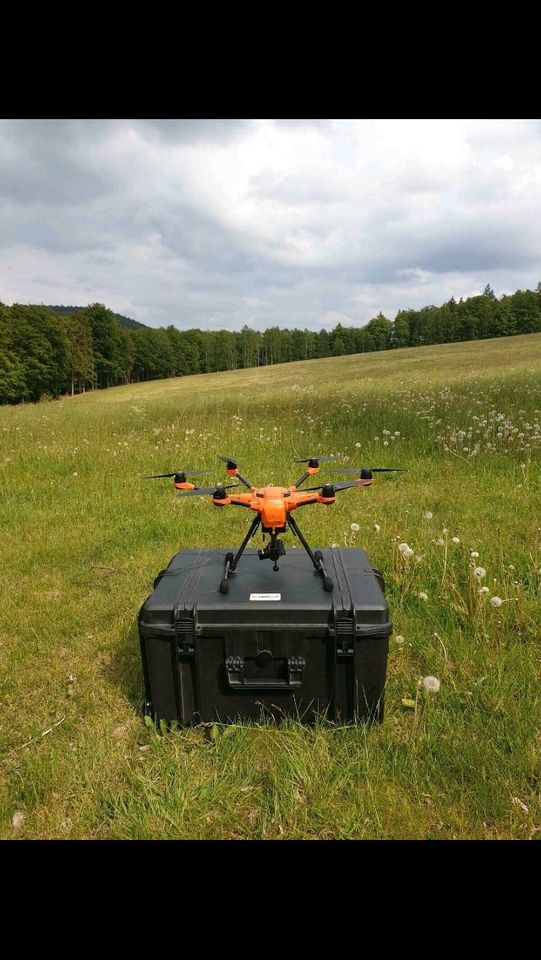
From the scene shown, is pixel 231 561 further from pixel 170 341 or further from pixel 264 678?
pixel 170 341

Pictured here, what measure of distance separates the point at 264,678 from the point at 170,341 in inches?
3926

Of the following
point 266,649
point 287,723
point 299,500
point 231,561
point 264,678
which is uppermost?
point 299,500

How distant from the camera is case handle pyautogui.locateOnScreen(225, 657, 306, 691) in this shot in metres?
2.73

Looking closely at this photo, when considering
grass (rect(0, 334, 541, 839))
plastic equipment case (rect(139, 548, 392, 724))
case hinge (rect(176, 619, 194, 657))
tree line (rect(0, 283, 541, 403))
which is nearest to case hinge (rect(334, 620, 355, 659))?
plastic equipment case (rect(139, 548, 392, 724))

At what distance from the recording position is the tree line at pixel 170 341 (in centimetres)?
Result: 5847

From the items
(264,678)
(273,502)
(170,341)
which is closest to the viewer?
(273,502)

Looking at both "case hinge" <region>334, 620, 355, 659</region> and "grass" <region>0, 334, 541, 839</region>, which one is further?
"case hinge" <region>334, 620, 355, 659</region>

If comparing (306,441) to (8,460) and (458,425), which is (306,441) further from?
(8,460)

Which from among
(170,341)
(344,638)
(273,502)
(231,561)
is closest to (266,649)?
(344,638)

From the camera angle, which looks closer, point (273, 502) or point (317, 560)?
point (273, 502)

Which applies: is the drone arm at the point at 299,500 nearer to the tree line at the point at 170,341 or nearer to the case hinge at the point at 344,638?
the case hinge at the point at 344,638

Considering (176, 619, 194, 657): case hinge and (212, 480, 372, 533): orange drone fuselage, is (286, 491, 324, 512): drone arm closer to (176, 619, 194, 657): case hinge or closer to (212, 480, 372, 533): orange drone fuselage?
(212, 480, 372, 533): orange drone fuselage

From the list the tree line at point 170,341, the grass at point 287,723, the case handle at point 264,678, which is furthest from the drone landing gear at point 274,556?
the tree line at point 170,341

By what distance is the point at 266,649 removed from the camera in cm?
273
